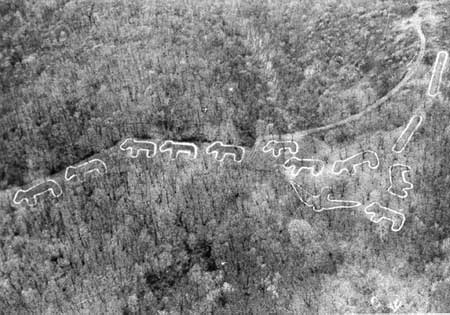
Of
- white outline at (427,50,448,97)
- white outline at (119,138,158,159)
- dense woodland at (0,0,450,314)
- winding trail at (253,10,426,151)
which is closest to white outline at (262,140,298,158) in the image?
winding trail at (253,10,426,151)

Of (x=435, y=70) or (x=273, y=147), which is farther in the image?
(x=273, y=147)

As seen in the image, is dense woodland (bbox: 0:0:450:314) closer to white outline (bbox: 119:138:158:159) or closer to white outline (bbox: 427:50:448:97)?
white outline (bbox: 427:50:448:97)

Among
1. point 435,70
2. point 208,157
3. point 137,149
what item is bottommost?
point 137,149

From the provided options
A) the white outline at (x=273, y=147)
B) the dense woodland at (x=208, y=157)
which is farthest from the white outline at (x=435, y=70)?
the white outline at (x=273, y=147)

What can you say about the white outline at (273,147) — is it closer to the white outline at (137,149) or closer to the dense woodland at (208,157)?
the dense woodland at (208,157)

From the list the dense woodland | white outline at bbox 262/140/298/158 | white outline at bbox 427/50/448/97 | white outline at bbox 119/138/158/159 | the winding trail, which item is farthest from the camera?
white outline at bbox 119/138/158/159

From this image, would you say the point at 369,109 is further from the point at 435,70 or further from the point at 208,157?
the point at 208,157

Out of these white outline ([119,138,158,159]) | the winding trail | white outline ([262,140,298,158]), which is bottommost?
white outline ([119,138,158,159])

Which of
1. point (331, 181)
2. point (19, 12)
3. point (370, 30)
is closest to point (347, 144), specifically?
point (331, 181)

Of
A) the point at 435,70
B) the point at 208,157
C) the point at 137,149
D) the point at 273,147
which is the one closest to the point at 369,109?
the point at 435,70
